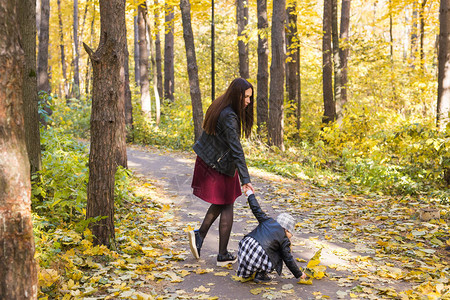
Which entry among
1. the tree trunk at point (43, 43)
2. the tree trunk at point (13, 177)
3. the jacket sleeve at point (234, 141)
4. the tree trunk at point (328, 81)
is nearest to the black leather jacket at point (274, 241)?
the jacket sleeve at point (234, 141)

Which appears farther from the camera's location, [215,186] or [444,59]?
[444,59]

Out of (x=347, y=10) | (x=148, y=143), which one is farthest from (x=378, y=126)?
(x=148, y=143)

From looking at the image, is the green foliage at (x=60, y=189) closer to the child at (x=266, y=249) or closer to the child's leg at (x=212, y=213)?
the child's leg at (x=212, y=213)

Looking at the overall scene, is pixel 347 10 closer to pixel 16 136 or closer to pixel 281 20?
pixel 281 20

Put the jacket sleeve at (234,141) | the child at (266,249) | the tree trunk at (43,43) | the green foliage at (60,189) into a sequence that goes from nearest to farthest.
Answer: the child at (266,249) < the jacket sleeve at (234,141) < the green foliage at (60,189) < the tree trunk at (43,43)

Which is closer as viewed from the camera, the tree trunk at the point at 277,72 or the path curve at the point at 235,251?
the path curve at the point at 235,251

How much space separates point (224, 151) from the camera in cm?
468

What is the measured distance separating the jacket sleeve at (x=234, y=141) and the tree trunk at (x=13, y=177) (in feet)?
7.57

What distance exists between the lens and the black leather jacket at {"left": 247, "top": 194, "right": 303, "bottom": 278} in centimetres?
420

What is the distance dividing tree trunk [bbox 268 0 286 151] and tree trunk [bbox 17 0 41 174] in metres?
8.91

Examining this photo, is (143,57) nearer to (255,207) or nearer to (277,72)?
(277,72)

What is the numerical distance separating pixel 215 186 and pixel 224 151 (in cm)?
40

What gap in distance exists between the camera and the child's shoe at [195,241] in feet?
16.3

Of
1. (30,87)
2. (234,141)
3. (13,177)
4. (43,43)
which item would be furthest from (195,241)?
(43,43)
